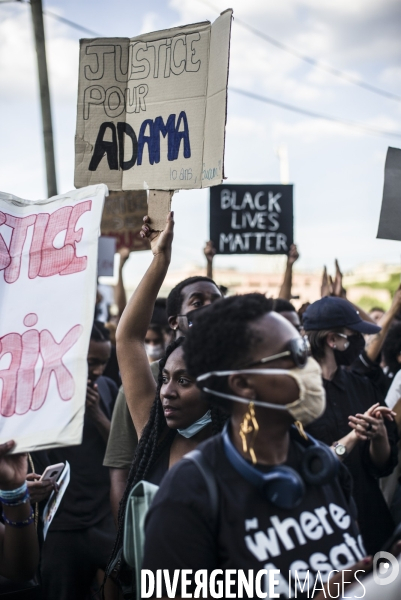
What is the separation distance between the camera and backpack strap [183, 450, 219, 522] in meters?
1.81

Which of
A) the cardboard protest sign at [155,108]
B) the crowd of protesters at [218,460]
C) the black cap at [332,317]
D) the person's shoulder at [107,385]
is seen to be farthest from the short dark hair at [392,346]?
the cardboard protest sign at [155,108]

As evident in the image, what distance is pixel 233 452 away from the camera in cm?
192

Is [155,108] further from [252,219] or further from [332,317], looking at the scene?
[252,219]

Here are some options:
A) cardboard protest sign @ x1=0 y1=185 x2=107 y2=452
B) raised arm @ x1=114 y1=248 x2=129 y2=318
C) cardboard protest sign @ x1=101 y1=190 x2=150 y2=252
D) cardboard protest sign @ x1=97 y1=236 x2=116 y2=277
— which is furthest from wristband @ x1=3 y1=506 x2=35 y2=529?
cardboard protest sign @ x1=101 y1=190 x2=150 y2=252

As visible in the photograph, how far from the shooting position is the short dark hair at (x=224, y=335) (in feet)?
6.70

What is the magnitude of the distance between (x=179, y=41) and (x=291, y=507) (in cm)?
236

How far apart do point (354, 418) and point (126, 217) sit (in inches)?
188

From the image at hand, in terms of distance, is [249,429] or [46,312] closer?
[249,429]

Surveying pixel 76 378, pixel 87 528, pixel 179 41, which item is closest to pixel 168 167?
pixel 179 41

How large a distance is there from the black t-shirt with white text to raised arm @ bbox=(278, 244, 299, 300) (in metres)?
3.63

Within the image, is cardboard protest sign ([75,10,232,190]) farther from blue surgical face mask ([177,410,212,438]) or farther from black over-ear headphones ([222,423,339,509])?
black over-ear headphones ([222,423,339,509])

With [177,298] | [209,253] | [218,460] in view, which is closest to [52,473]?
[177,298]

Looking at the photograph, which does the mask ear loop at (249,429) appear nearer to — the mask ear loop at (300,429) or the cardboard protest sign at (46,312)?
the mask ear loop at (300,429)

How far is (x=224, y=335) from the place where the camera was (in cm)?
206
